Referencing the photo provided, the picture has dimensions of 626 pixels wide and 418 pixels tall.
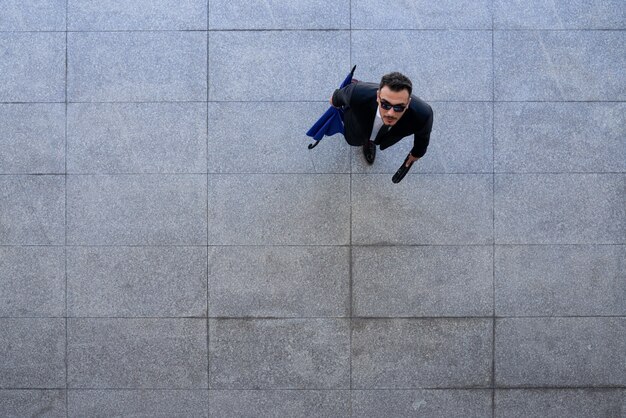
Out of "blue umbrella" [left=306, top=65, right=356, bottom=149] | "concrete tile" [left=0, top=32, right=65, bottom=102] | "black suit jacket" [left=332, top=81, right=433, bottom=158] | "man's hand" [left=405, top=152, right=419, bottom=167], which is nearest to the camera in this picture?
"black suit jacket" [left=332, top=81, right=433, bottom=158]

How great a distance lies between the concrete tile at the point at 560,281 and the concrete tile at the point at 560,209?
12 cm

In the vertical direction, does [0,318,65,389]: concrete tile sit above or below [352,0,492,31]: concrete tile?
below

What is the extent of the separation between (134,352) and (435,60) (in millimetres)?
4134

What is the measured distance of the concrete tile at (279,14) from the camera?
5434 millimetres

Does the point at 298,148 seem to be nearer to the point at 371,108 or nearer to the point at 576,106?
the point at 371,108

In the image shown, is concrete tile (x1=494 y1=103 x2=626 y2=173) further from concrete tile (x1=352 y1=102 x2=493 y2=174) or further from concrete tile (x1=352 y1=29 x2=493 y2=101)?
concrete tile (x1=352 y1=29 x2=493 y2=101)

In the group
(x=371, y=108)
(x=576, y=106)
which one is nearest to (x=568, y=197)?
(x=576, y=106)

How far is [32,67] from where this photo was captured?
17.8ft

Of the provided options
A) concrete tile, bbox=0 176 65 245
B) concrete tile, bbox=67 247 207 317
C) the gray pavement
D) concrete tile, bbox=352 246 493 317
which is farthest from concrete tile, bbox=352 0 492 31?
concrete tile, bbox=0 176 65 245

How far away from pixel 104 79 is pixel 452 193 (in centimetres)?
364

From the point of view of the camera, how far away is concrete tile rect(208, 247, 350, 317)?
17.5ft

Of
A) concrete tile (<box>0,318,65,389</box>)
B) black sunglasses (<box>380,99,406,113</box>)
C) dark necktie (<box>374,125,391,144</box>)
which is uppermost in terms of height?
black sunglasses (<box>380,99,406,113</box>)

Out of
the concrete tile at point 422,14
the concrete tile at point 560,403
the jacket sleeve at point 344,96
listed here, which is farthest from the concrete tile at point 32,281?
the concrete tile at point 560,403

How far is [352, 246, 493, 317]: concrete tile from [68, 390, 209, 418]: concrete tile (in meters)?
1.81
